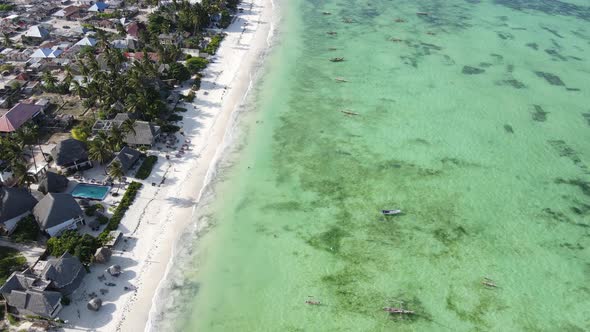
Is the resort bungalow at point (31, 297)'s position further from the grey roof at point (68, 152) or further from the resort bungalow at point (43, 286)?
the grey roof at point (68, 152)

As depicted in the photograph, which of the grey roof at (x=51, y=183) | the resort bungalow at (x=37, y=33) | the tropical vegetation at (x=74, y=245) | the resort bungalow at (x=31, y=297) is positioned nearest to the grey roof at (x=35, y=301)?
the resort bungalow at (x=31, y=297)

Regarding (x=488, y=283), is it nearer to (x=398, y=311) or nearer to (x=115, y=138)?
(x=398, y=311)

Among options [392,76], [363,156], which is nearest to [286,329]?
[363,156]

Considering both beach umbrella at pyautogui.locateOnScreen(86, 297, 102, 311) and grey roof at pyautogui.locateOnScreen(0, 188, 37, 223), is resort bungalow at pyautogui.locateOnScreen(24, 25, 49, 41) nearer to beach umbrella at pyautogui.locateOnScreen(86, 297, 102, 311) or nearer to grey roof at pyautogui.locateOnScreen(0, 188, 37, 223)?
grey roof at pyautogui.locateOnScreen(0, 188, 37, 223)

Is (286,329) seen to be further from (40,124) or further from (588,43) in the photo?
(588,43)

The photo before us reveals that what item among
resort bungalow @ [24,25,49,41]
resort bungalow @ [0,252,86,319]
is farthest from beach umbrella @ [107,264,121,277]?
resort bungalow @ [24,25,49,41]

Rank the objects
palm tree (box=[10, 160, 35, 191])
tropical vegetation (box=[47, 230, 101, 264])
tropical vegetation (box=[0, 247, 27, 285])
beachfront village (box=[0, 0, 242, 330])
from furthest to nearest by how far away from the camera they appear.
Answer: palm tree (box=[10, 160, 35, 191]) → tropical vegetation (box=[47, 230, 101, 264]) → beachfront village (box=[0, 0, 242, 330]) → tropical vegetation (box=[0, 247, 27, 285])

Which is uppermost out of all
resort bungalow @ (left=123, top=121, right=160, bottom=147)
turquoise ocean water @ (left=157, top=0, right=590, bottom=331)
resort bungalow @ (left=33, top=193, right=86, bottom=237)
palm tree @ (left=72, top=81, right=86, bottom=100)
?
palm tree @ (left=72, top=81, right=86, bottom=100)
